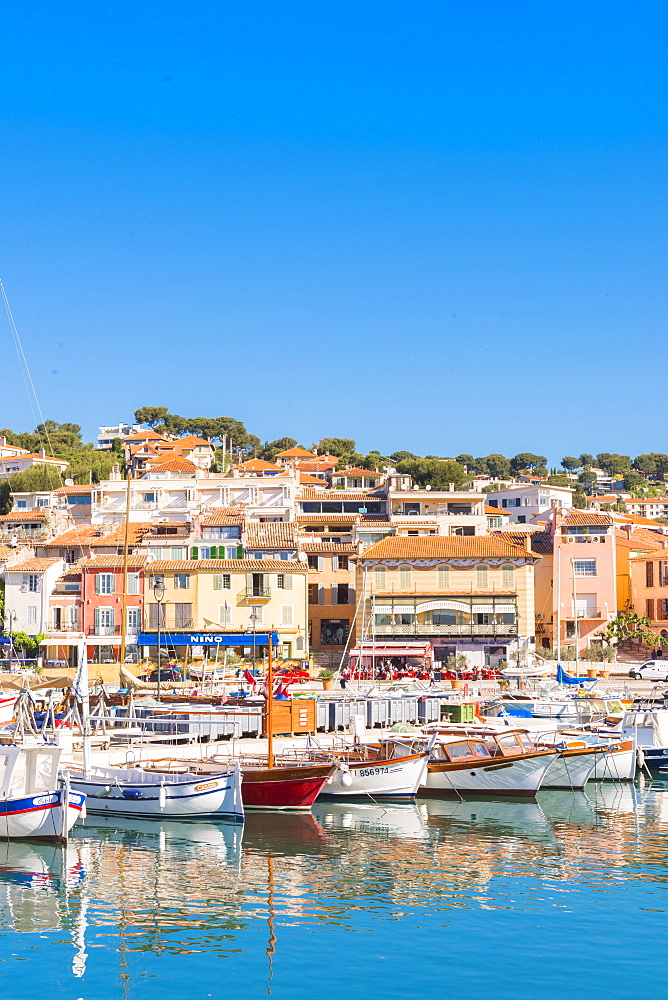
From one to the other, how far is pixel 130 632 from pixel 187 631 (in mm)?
3776

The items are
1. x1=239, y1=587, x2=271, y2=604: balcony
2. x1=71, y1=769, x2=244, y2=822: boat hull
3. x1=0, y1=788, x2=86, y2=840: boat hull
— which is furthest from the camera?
x1=239, y1=587, x2=271, y2=604: balcony

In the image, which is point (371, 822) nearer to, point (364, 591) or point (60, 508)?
point (364, 591)

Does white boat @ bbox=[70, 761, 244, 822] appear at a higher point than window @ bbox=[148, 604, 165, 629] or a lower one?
lower

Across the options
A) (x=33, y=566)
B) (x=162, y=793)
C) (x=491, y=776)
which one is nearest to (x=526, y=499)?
(x=33, y=566)

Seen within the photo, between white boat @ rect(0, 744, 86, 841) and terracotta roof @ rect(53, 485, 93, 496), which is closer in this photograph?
white boat @ rect(0, 744, 86, 841)

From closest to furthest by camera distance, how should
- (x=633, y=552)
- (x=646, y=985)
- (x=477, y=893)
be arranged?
(x=646, y=985)
(x=477, y=893)
(x=633, y=552)

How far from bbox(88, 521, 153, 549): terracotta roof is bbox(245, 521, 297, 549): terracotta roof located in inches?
304

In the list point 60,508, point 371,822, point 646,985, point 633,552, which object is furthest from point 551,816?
point 60,508

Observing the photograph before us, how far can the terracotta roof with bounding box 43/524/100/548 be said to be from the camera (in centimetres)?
8131

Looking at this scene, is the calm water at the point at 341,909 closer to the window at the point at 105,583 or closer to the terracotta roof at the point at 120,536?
the window at the point at 105,583

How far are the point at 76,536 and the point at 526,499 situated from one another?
199ft

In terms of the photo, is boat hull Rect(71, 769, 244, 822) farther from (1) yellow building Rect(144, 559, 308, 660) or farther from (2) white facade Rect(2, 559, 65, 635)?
(2) white facade Rect(2, 559, 65, 635)

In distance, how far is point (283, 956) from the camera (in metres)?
22.0

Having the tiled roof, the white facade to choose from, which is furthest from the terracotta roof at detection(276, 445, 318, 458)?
the white facade
